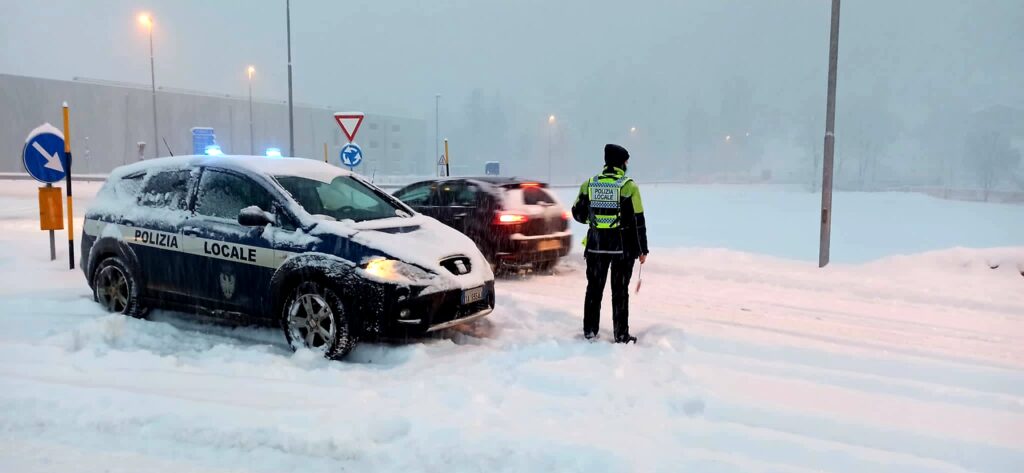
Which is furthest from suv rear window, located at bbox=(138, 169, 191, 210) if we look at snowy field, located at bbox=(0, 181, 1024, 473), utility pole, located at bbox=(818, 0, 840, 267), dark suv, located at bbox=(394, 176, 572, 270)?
utility pole, located at bbox=(818, 0, 840, 267)

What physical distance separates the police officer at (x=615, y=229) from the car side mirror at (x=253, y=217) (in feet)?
8.66

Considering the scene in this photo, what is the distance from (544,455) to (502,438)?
30cm

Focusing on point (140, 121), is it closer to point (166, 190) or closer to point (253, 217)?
point (166, 190)

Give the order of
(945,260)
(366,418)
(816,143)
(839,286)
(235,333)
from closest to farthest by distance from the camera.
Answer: (366,418), (235,333), (839,286), (945,260), (816,143)

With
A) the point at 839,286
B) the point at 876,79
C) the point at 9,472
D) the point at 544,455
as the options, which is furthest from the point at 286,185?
the point at 876,79

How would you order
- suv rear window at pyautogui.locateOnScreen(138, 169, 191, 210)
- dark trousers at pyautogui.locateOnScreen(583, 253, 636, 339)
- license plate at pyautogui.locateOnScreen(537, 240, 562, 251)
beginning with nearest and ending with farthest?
dark trousers at pyautogui.locateOnScreen(583, 253, 636, 339) < suv rear window at pyautogui.locateOnScreen(138, 169, 191, 210) < license plate at pyautogui.locateOnScreen(537, 240, 562, 251)

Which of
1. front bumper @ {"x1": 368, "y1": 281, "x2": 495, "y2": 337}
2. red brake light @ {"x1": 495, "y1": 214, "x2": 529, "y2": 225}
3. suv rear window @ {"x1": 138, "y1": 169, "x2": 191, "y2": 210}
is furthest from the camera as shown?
red brake light @ {"x1": 495, "y1": 214, "x2": 529, "y2": 225}

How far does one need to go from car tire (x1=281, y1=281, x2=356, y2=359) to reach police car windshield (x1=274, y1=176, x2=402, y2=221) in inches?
28.6

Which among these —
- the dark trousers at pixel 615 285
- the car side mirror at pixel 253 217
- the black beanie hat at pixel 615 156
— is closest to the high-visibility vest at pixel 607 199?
the black beanie hat at pixel 615 156

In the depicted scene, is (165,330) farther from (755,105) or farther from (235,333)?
(755,105)

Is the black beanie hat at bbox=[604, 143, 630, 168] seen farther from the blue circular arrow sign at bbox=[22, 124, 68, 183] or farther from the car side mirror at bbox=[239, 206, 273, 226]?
the blue circular arrow sign at bbox=[22, 124, 68, 183]

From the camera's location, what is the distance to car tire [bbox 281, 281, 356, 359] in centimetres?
527

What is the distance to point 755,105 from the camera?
403 ft

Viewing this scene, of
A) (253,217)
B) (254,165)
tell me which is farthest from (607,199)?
(254,165)
